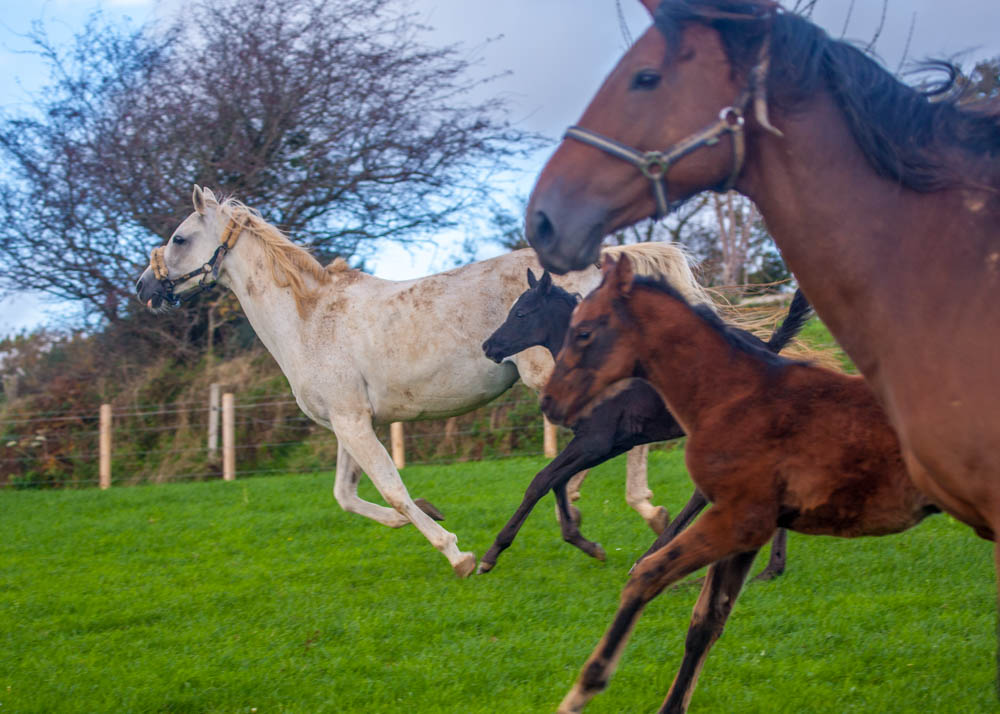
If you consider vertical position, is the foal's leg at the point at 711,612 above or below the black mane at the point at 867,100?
below

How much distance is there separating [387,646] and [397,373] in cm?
236

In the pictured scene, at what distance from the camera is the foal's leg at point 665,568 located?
3098mm

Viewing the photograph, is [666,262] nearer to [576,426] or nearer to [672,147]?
[576,426]

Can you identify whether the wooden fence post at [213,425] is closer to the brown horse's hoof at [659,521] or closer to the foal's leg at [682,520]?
the brown horse's hoof at [659,521]

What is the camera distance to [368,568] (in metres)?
6.62

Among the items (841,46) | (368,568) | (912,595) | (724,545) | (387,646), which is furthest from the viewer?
(368,568)

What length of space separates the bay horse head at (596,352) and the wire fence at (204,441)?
34.4 ft

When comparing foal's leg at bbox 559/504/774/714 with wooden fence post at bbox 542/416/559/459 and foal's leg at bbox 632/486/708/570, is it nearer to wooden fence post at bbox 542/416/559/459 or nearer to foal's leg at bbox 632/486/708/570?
foal's leg at bbox 632/486/708/570

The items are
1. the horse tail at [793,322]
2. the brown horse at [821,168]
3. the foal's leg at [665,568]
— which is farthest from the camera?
the horse tail at [793,322]

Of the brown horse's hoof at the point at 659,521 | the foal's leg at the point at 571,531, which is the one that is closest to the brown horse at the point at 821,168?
the foal's leg at the point at 571,531

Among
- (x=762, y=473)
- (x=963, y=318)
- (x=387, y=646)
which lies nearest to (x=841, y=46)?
(x=963, y=318)

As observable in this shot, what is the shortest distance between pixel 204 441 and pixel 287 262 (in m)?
8.95

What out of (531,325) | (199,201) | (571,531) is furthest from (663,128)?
(199,201)

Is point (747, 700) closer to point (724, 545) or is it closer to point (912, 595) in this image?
point (724, 545)
